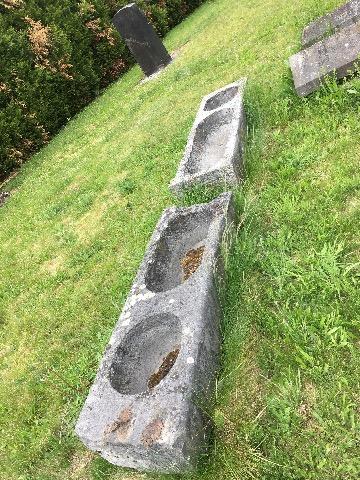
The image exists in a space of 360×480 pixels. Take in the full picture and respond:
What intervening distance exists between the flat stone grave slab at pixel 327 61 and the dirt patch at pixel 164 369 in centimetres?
Result: 364

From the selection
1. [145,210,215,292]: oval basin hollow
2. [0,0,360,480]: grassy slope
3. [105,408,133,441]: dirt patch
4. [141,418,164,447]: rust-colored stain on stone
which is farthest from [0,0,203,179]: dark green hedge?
[141,418,164,447]: rust-colored stain on stone

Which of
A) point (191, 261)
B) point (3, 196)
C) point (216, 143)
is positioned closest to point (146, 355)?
point (191, 261)

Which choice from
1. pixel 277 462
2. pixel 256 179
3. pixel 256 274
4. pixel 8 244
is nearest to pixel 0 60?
pixel 8 244

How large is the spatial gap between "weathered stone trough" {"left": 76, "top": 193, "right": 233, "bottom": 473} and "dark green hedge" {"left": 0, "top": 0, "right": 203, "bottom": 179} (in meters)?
9.24

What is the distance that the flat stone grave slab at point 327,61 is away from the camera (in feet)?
17.1

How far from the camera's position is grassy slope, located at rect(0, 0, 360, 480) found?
279 centimetres

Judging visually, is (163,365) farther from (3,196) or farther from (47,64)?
(47,64)

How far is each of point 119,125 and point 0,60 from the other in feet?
14.7

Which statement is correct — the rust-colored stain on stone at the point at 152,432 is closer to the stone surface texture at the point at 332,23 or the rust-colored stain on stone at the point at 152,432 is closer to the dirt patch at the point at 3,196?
the stone surface texture at the point at 332,23

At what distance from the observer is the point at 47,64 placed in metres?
13.0

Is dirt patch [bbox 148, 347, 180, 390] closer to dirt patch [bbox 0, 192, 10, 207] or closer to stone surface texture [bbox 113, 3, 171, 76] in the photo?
dirt patch [bbox 0, 192, 10, 207]

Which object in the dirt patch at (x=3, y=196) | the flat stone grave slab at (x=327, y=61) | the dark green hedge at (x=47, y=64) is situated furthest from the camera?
the dark green hedge at (x=47, y=64)

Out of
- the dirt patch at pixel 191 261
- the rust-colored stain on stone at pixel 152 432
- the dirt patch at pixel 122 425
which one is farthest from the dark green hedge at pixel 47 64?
the rust-colored stain on stone at pixel 152 432

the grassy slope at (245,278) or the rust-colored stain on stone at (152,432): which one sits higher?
the rust-colored stain on stone at (152,432)
